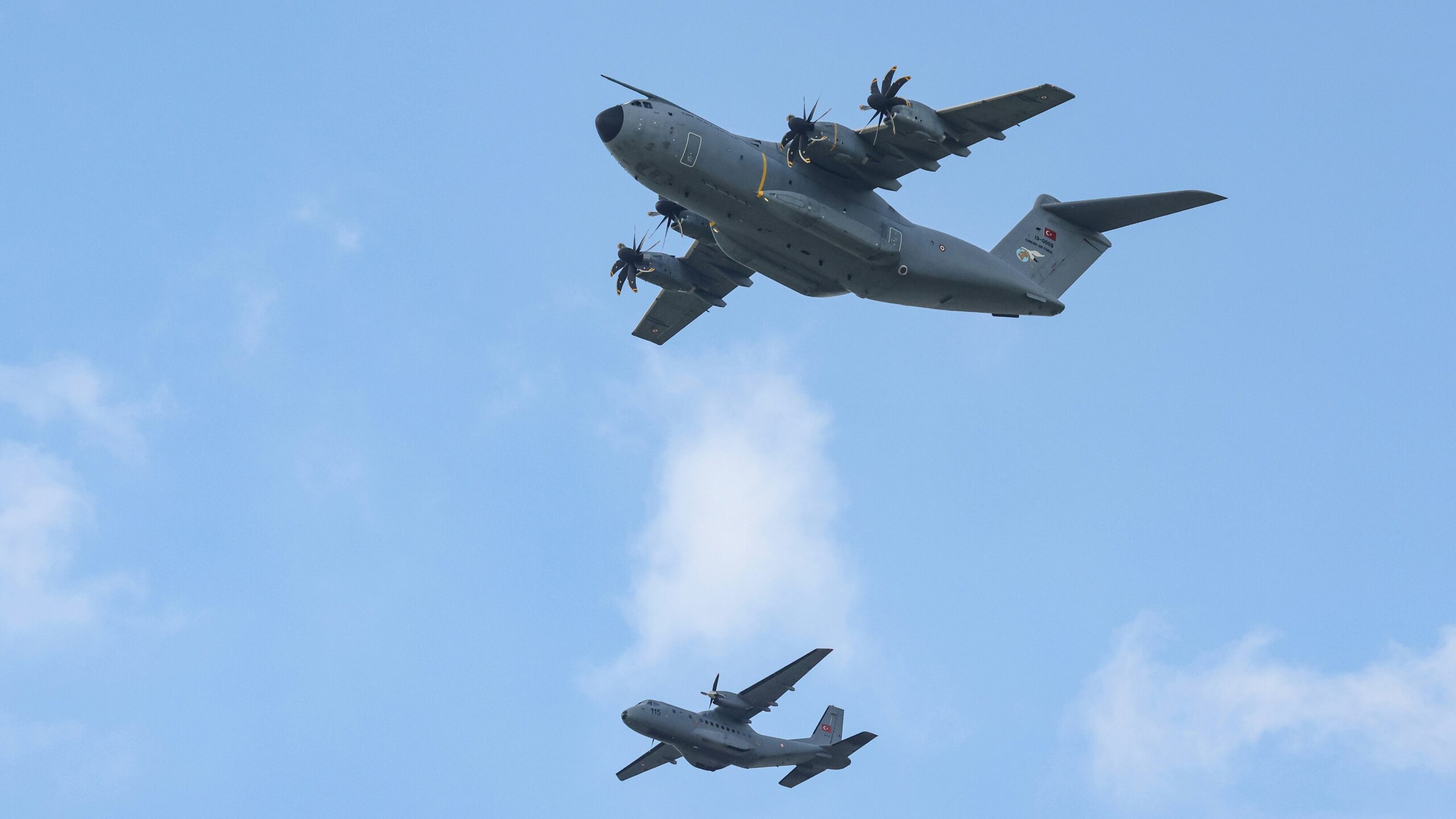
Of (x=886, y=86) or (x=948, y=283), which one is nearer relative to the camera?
(x=886, y=86)

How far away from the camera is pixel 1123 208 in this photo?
1435 inches

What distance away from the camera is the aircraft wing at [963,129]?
3141 cm

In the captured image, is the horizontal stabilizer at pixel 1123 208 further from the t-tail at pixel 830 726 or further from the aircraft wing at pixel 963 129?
the t-tail at pixel 830 726

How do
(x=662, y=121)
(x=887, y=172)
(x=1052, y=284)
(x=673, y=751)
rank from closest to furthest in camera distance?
1. (x=662, y=121)
2. (x=887, y=172)
3. (x=1052, y=284)
4. (x=673, y=751)

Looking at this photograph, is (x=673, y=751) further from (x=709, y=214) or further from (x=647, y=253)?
(x=709, y=214)

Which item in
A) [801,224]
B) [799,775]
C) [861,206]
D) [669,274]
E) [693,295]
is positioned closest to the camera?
[801,224]

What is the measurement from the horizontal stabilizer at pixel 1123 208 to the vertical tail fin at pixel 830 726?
74.2 ft

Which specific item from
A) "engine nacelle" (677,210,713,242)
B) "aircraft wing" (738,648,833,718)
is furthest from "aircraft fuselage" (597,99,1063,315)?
"aircraft wing" (738,648,833,718)

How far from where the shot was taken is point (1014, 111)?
105ft

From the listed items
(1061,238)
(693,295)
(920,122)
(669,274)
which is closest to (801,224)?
(920,122)

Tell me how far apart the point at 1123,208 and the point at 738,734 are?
21237 millimetres

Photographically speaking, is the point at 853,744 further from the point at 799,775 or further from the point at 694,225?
the point at 694,225

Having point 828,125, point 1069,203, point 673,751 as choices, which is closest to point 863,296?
point 828,125

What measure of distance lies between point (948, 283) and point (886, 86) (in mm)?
5710
